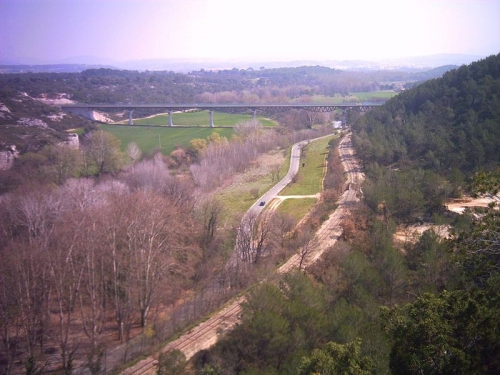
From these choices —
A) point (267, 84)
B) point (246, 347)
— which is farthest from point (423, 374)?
point (267, 84)

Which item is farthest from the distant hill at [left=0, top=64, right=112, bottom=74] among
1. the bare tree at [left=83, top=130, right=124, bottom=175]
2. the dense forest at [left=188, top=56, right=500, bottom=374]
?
the dense forest at [left=188, top=56, right=500, bottom=374]

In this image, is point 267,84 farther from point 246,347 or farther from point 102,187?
point 246,347

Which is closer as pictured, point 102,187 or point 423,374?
point 423,374

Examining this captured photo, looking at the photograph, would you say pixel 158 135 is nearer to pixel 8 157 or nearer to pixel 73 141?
pixel 73 141

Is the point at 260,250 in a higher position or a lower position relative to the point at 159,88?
lower

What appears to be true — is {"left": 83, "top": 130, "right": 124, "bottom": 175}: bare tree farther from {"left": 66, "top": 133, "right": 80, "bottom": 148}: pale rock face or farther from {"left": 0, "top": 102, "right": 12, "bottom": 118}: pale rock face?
{"left": 0, "top": 102, "right": 12, "bottom": 118}: pale rock face

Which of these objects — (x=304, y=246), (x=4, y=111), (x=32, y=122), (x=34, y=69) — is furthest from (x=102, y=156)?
(x=34, y=69)

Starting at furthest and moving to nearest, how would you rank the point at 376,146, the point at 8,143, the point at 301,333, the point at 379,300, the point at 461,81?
1. the point at 461,81
2. the point at 376,146
3. the point at 8,143
4. the point at 379,300
5. the point at 301,333
